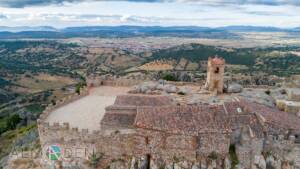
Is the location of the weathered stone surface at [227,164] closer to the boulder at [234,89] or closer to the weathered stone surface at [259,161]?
the weathered stone surface at [259,161]

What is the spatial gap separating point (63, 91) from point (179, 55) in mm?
74527

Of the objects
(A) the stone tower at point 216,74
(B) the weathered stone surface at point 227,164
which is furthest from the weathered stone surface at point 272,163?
(A) the stone tower at point 216,74

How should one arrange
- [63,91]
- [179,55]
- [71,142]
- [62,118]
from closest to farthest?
[71,142]
[62,118]
[63,91]
[179,55]

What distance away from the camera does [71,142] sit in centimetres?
2917

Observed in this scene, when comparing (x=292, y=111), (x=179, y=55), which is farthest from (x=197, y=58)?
(x=292, y=111)

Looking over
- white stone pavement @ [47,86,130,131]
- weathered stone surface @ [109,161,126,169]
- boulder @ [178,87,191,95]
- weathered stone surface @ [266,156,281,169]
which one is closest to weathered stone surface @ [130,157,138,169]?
weathered stone surface @ [109,161,126,169]

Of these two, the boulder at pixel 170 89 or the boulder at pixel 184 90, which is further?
the boulder at pixel 170 89

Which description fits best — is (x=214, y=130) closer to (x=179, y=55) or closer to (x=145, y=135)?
(x=145, y=135)

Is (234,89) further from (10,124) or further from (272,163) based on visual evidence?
(10,124)

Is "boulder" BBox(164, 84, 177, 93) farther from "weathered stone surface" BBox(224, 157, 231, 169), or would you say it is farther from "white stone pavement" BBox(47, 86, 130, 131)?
"weathered stone surface" BBox(224, 157, 231, 169)

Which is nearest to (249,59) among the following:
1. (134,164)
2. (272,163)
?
(272,163)

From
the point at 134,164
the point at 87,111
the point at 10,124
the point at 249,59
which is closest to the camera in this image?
the point at 134,164

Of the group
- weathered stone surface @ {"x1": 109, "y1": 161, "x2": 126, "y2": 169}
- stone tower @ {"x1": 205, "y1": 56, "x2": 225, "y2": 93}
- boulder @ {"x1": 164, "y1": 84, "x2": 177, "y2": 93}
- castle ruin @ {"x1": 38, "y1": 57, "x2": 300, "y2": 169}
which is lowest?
weathered stone surface @ {"x1": 109, "y1": 161, "x2": 126, "y2": 169}

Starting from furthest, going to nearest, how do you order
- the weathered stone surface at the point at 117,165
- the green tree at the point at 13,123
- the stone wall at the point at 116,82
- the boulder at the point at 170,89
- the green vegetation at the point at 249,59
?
1. the green vegetation at the point at 249,59
2. the green tree at the point at 13,123
3. the stone wall at the point at 116,82
4. the boulder at the point at 170,89
5. the weathered stone surface at the point at 117,165
